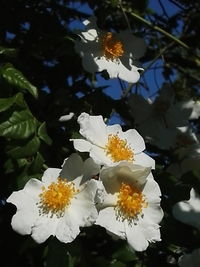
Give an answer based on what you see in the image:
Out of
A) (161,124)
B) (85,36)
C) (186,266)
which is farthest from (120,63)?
(186,266)

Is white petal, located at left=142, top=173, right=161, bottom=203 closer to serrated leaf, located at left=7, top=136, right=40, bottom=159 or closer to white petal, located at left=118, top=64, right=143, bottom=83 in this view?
serrated leaf, located at left=7, top=136, right=40, bottom=159

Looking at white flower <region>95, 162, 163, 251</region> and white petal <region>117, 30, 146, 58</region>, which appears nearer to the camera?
white flower <region>95, 162, 163, 251</region>

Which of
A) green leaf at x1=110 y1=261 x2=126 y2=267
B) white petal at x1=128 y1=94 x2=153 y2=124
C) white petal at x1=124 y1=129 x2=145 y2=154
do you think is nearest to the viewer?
green leaf at x1=110 y1=261 x2=126 y2=267

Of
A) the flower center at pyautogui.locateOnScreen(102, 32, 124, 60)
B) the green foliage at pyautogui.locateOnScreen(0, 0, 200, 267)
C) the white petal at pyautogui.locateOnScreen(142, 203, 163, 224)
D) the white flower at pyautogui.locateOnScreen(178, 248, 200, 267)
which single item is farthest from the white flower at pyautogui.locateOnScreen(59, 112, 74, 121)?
the white flower at pyautogui.locateOnScreen(178, 248, 200, 267)

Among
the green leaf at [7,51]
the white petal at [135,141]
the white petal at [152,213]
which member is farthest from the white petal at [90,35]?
the white petal at [152,213]

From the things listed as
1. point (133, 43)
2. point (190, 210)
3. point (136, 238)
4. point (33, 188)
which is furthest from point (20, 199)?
point (133, 43)

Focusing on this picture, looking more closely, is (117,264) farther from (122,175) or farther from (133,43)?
(133,43)
